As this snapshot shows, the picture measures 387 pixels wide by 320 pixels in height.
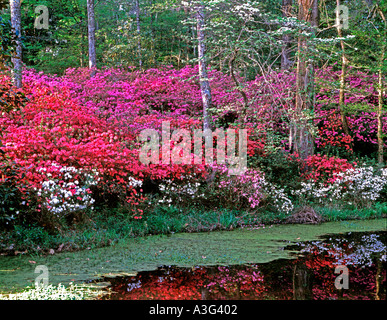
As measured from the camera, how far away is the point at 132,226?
307 inches

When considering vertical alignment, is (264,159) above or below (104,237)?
above

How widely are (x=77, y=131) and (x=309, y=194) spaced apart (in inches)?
210

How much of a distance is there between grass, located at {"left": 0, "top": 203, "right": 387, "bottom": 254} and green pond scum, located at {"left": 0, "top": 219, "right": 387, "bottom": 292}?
0.84ft

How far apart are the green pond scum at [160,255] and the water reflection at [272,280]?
293 millimetres

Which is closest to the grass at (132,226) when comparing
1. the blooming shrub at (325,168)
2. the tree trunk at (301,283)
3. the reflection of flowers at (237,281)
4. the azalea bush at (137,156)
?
the azalea bush at (137,156)

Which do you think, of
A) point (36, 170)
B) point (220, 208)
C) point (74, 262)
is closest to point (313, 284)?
point (74, 262)

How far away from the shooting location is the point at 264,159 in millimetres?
10383

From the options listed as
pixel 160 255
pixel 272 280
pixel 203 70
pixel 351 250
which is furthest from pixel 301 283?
pixel 203 70

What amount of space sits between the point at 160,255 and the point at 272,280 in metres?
1.80

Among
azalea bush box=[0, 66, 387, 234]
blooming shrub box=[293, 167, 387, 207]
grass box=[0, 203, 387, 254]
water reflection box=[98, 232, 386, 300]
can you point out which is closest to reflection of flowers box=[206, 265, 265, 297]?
water reflection box=[98, 232, 386, 300]

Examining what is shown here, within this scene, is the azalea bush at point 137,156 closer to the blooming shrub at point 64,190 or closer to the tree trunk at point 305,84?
the blooming shrub at point 64,190

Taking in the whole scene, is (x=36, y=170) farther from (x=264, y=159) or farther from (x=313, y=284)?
(x=264, y=159)

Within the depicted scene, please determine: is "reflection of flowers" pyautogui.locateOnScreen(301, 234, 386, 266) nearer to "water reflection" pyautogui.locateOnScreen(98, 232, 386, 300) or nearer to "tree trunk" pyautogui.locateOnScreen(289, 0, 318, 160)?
"water reflection" pyautogui.locateOnScreen(98, 232, 386, 300)

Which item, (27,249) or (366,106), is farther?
(366,106)
